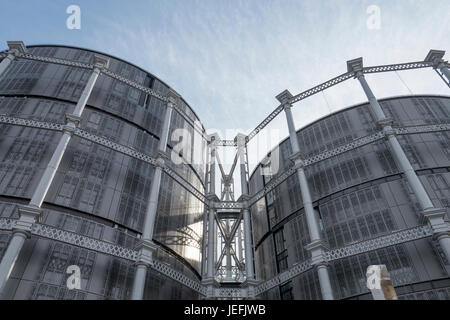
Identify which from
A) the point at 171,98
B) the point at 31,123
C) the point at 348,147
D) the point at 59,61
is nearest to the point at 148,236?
the point at 31,123

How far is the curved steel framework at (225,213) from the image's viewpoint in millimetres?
16703

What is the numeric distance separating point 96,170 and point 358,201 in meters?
16.3

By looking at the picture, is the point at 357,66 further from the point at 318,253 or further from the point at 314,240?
the point at 318,253

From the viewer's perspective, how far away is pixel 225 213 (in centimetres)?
2820

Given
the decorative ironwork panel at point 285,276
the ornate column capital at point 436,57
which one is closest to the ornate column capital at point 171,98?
the decorative ironwork panel at point 285,276

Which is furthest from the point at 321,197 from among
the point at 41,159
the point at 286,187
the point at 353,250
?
the point at 41,159

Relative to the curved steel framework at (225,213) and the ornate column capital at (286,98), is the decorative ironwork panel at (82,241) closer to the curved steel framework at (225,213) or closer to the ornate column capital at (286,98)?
the curved steel framework at (225,213)

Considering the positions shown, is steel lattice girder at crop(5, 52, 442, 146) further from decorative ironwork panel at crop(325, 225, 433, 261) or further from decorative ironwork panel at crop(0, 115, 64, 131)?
decorative ironwork panel at crop(325, 225, 433, 261)

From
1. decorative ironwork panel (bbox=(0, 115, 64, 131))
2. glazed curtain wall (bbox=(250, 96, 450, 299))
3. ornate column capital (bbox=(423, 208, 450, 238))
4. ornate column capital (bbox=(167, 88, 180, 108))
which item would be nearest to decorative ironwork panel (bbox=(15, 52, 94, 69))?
ornate column capital (bbox=(167, 88, 180, 108))

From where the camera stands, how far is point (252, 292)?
22047mm

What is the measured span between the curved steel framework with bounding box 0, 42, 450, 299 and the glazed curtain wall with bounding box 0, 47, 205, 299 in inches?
26.3
